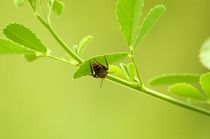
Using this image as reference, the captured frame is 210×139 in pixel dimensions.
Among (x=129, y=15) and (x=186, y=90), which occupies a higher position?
(x=129, y=15)

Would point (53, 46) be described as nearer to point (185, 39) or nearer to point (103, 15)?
point (103, 15)

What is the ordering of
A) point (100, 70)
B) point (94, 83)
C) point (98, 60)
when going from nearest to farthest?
point (98, 60) → point (100, 70) → point (94, 83)

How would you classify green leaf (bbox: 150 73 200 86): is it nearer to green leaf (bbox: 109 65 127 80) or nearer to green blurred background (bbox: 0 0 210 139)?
green leaf (bbox: 109 65 127 80)

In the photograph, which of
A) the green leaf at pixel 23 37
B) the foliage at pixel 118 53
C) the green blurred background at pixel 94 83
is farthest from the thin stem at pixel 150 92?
the green blurred background at pixel 94 83

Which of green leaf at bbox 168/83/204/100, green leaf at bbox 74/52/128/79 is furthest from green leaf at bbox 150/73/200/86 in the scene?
green leaf at bbox 74/52/128/79

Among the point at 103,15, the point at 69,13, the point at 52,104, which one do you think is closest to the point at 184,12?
the point at 103,15

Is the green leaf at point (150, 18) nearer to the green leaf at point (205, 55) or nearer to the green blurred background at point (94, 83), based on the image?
the green leaf at point (205, 55)

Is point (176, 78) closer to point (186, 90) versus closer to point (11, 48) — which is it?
point (186, 90)

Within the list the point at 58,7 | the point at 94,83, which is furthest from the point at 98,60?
the point at 94,83
